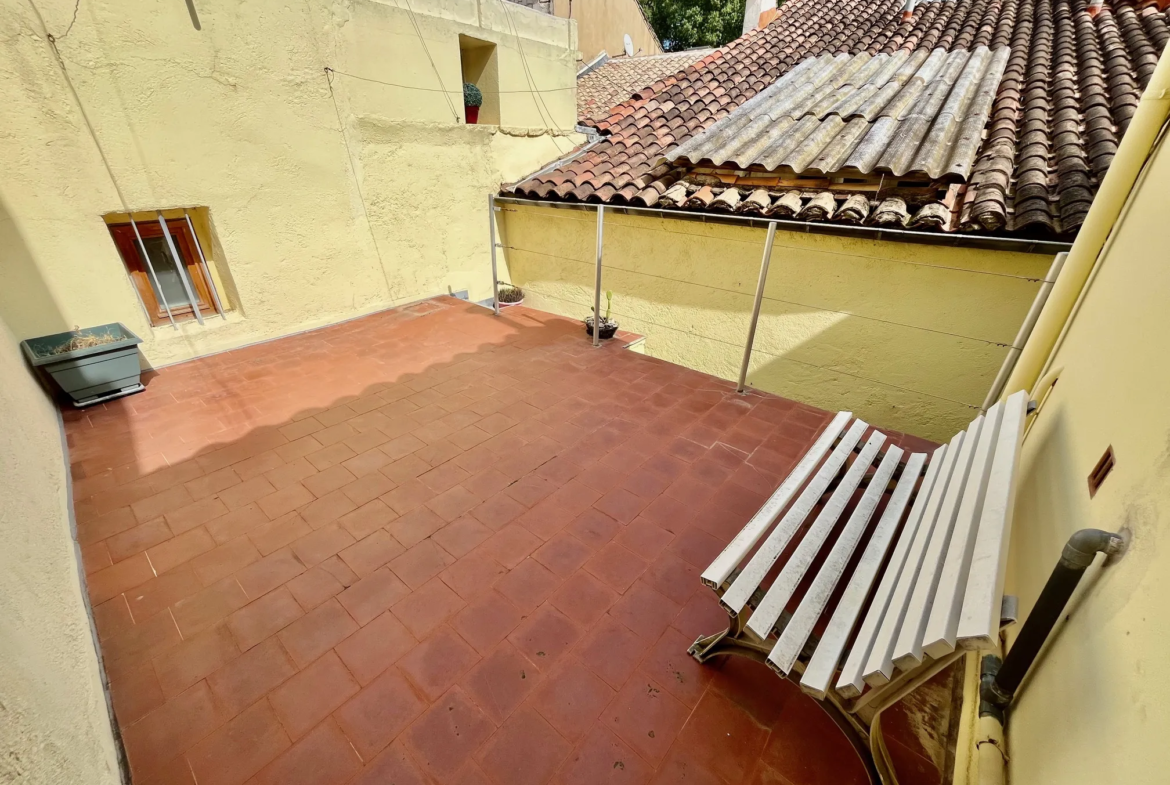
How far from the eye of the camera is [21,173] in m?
3.46

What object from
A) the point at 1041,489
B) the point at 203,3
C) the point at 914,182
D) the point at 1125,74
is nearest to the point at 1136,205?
the point at 1041,489

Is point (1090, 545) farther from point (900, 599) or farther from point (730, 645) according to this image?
point (730, 645)

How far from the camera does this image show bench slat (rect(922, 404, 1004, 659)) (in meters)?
1.19

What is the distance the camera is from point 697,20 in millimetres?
18406

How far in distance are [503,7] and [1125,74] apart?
271 inches

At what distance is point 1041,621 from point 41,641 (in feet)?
9.77

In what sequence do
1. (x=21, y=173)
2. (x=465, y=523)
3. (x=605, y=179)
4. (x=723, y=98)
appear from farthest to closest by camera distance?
(x=723, y=98) → (x=605, y=179) → (x=21, y=173) → (x=465, y=523)

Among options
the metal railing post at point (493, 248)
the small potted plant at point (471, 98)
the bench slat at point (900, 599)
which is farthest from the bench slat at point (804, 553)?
the small potted plant at point (471, 98)

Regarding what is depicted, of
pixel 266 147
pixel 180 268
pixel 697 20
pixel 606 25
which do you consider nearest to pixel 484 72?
pixel 266 147

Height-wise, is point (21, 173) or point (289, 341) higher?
point (21, 173)

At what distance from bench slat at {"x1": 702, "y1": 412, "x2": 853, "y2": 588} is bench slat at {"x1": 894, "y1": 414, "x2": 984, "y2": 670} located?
57 cm

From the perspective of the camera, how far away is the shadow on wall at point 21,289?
3.50 m

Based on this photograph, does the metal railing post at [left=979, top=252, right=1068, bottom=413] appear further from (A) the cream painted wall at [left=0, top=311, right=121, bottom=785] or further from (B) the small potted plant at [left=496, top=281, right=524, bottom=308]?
(B) the small potted plant at [left=496, top=281, right=524, bottom=308]

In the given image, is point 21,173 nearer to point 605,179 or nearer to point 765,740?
point 605,179
